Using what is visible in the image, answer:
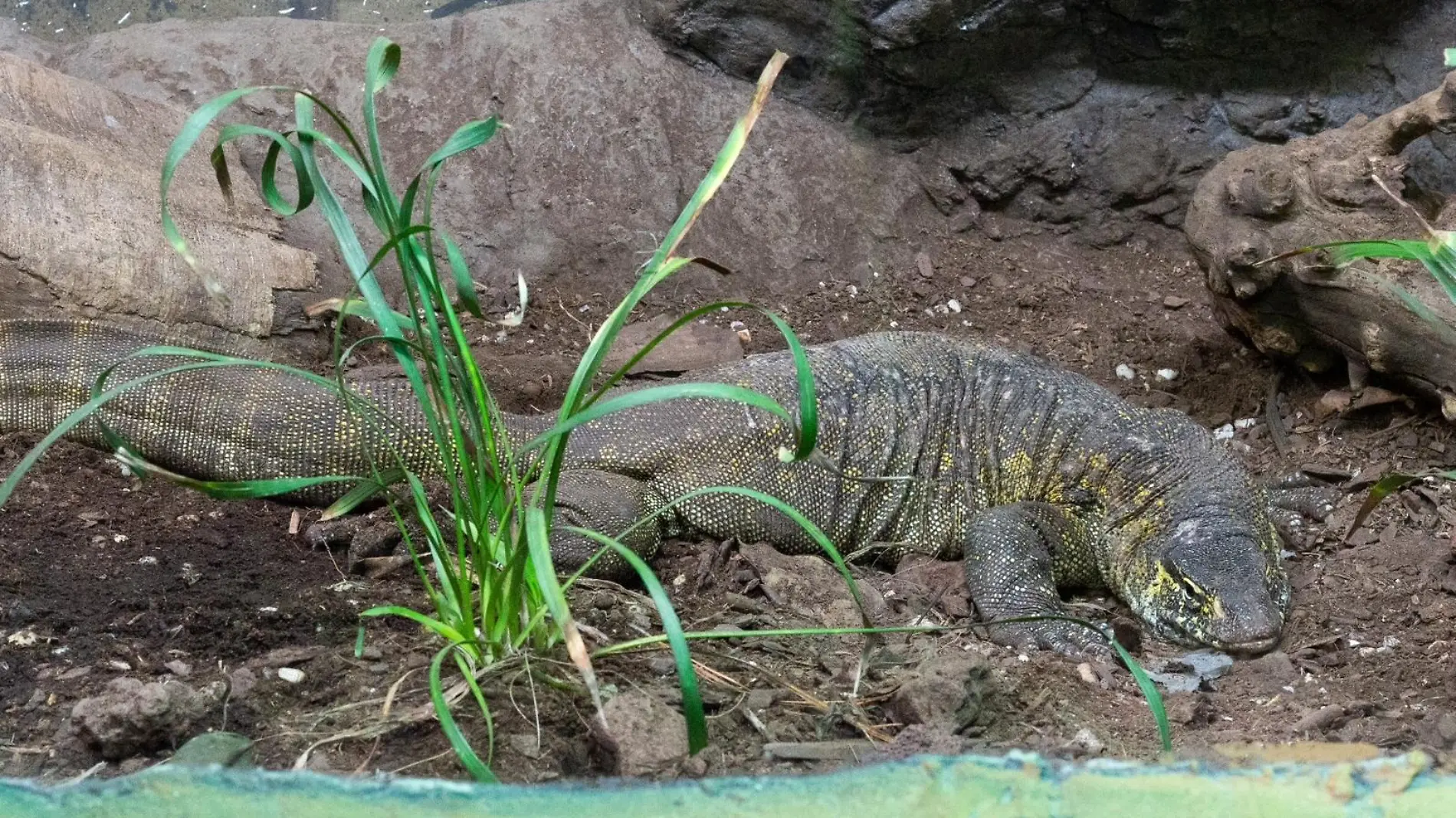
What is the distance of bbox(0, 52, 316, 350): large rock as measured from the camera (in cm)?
529

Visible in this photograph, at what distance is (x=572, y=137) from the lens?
754cm

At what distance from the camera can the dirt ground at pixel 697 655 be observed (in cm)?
280

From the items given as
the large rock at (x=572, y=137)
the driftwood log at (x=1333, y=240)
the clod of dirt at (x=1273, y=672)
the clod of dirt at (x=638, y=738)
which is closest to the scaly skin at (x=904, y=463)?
the clod of dirt at (x=1273, y=672)

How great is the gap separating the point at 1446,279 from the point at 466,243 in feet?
17.2

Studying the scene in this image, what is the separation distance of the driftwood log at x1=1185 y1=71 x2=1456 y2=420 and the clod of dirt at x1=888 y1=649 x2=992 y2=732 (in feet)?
9.34

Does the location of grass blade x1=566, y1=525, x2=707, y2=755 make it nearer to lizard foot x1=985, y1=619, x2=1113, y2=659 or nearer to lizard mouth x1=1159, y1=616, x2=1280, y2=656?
lizard foot x1=985, y1=619, x2=1113, y2=659

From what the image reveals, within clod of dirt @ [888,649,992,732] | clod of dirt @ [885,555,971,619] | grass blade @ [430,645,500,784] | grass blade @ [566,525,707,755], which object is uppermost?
grass blade @ [566,525,707,755]

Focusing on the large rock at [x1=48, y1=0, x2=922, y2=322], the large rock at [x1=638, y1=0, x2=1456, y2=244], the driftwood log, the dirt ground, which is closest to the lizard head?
the dirt ground

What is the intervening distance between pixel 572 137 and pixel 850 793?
261 inches

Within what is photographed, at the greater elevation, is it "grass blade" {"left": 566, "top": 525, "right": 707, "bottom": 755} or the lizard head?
"grass blade" {"left": 566, "top": 525, "right": 707, "bottom": 755}

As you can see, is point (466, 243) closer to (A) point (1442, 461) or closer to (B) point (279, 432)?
(B) point (279, 432)

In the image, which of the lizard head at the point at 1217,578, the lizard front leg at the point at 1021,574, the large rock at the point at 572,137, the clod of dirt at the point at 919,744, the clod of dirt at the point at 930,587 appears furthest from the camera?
the large rock at the point at 572,137

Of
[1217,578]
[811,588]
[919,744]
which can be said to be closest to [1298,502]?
[1217,578]

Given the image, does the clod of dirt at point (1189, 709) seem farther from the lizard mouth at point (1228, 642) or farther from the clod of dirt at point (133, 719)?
the clod of dirt at point (133, 719)
